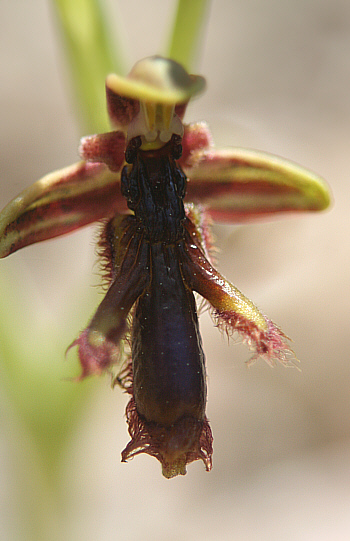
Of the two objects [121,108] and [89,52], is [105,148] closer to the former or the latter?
[121,108]

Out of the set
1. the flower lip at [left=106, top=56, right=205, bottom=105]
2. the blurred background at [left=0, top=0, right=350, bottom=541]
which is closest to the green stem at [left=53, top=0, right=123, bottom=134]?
the blurred background at [left=0, top=0, right=350, bottom=541]

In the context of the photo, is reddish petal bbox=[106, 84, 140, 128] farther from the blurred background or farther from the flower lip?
the blurred background

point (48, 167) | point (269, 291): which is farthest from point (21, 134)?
point (269, 291)

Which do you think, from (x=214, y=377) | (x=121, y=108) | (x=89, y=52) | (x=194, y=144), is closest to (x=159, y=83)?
(x=121, y=108)

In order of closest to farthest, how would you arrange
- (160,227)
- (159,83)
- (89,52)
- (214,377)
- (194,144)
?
(159,83) < (160,227) < (194,144) < (89,52) < (214,377)

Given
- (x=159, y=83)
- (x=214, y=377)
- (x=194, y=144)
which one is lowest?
(x=214, y=377)

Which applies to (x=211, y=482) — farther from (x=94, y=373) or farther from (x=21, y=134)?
(x=21, y=134)

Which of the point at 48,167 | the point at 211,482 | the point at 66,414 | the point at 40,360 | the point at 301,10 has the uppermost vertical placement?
the point at 301,10
